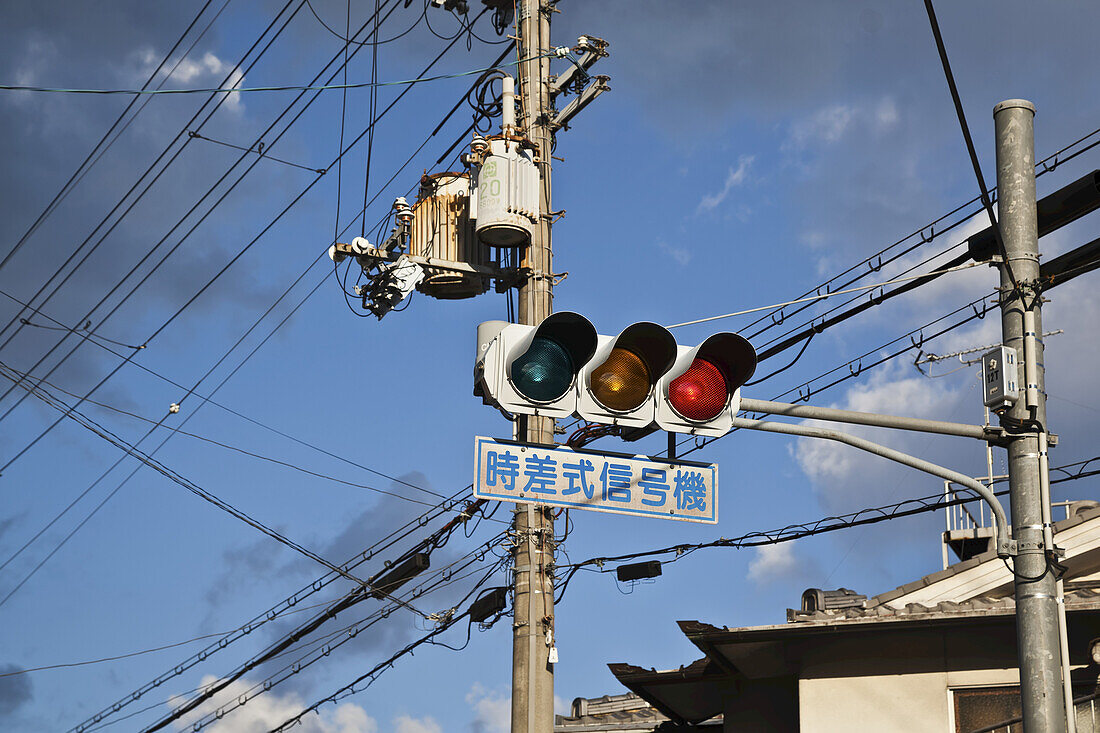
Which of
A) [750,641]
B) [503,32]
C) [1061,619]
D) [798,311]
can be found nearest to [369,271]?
[503,32]

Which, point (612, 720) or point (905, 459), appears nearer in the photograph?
point (905, 459)

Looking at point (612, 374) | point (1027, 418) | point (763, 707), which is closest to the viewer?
point (612, 374)

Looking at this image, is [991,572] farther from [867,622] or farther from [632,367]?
[632,367]

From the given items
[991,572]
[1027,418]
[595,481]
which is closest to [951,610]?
[991,572]

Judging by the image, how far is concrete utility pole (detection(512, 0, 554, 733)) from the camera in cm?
1434

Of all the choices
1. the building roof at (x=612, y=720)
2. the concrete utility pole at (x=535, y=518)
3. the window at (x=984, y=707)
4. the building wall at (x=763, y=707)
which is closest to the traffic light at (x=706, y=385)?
the concrete utility pole at (x=535, y=518)

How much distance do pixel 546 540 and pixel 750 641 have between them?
13.8 feet

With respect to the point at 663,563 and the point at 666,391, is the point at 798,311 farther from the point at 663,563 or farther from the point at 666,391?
the point at 666,391

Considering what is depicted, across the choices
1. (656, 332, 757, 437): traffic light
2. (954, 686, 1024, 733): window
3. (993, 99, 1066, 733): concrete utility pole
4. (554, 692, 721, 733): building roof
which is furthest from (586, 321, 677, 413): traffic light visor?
(554, 692, 721, 733): building roof

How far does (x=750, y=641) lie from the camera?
17750 millimetres

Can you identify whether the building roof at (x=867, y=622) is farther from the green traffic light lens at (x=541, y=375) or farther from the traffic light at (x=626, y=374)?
the green traffic light lens at (x=541, y=375)

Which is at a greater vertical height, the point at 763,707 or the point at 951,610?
the point at 951,610

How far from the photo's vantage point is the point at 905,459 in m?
8.79

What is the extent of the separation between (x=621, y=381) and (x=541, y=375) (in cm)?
Answer: 51
